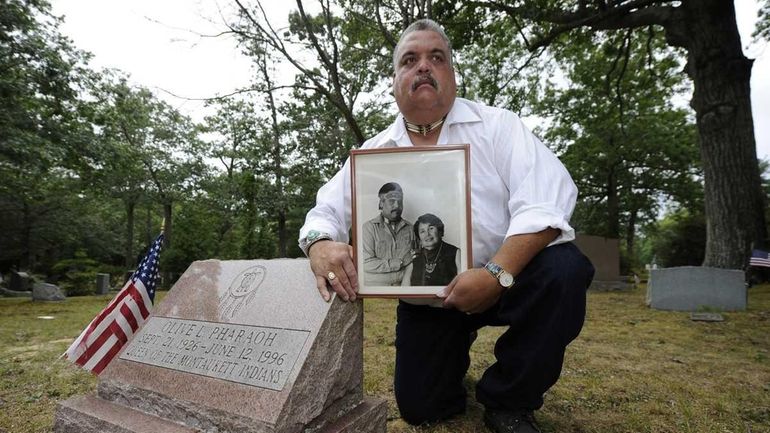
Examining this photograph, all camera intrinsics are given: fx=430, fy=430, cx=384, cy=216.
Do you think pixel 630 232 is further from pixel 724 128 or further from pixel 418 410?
pixel 418 410

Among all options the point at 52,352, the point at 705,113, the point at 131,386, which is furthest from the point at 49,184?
the point at 705,113

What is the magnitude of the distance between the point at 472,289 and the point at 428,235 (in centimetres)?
27

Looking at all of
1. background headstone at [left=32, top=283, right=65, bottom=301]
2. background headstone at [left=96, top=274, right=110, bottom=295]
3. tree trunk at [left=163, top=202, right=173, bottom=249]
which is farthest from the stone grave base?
tree trunk at [left=163, top=202, right=173, bottom=249]

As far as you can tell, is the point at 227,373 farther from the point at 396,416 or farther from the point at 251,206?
the point at 251,206

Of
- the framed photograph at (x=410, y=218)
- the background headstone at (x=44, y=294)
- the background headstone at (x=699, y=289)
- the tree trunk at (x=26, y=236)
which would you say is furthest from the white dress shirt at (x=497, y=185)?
the tree trunk at (x=26, y=236)

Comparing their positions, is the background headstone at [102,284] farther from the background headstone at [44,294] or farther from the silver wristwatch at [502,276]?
the silver wristwatch at [502,276]

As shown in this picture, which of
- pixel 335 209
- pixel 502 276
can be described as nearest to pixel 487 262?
pixel 502 276

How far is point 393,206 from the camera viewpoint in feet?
5.81

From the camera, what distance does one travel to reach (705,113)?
7797mm

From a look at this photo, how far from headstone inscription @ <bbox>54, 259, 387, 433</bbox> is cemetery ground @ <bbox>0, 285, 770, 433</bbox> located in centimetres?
57

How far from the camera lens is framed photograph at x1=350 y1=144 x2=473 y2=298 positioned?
1695mm

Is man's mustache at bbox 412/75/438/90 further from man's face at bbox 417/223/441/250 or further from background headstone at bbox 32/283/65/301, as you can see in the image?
background headstone at bbox 32/283/65/301

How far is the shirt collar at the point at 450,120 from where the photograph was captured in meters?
2.12

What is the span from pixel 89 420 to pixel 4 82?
958 centimetres
